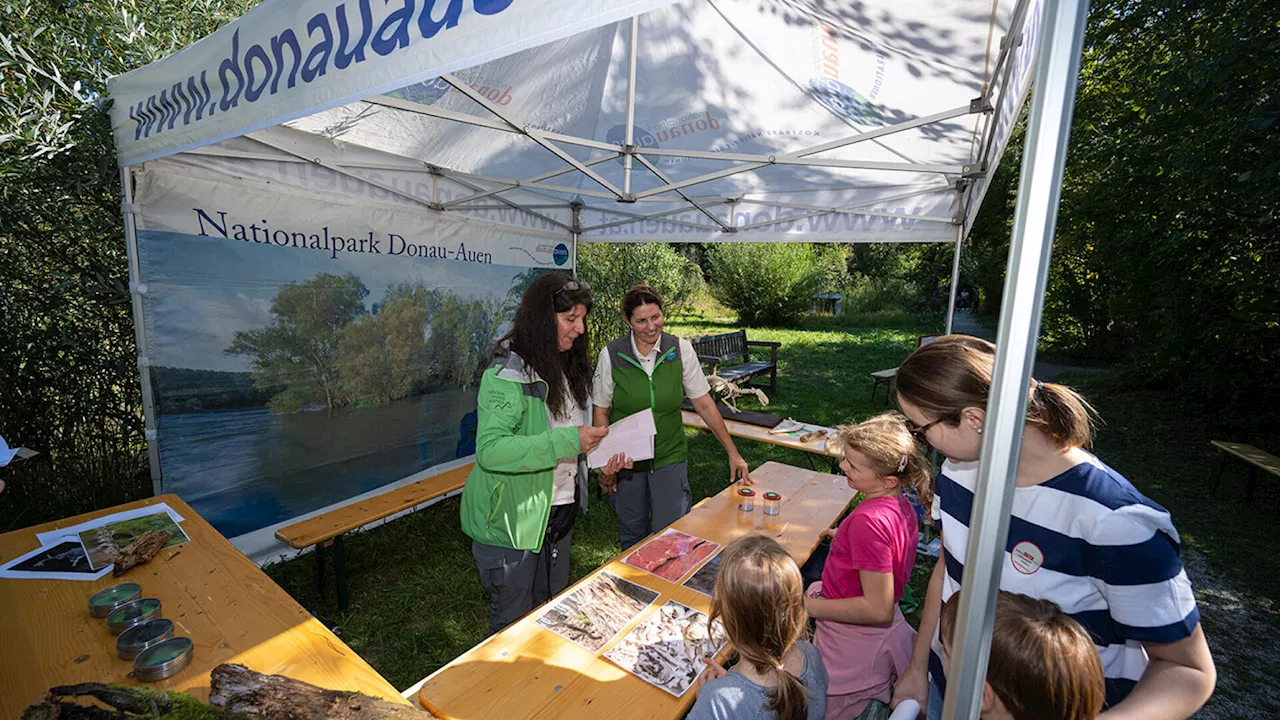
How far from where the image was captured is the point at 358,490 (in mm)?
4137

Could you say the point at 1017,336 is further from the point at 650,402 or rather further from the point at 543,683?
the point at 650,402

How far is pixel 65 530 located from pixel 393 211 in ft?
8.82

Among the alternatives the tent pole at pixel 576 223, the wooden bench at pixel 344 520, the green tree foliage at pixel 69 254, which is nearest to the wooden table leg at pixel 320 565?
the wooden bench at pixel 344 520

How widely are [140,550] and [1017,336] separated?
2787mm

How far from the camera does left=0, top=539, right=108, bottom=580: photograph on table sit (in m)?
1.87

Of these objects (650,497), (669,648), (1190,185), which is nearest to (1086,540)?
(669,648)

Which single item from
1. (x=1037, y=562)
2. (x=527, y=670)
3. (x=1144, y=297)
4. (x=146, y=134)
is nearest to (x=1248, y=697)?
(x=1037, y=562)

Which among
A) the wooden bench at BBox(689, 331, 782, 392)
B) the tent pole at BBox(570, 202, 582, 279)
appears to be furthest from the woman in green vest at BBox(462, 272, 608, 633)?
the wooden bench at BBox(689, 331, 782, 392)

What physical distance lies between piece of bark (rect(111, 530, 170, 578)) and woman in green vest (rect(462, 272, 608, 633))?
114 centimetres

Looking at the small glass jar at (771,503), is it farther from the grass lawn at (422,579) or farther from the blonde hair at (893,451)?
the grass lawn at (422,579)

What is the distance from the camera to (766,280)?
19.0 metres

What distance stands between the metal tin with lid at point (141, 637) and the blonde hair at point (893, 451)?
224 cm

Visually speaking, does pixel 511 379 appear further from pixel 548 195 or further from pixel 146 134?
pixel 548 195

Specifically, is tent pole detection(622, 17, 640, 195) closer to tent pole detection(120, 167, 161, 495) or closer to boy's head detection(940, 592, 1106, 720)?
tent pole detection(120, 167, 161, 495)
